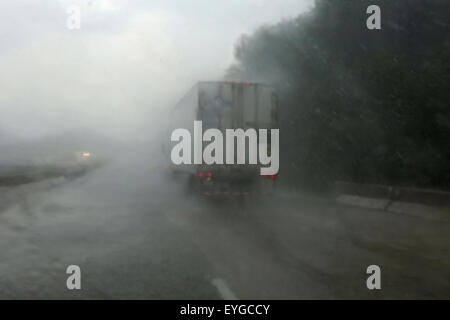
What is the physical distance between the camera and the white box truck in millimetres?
15578

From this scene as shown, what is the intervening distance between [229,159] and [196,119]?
1.55m

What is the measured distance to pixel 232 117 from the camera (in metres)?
15.7

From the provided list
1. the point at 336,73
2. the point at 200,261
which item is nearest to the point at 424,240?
the point at 200,261

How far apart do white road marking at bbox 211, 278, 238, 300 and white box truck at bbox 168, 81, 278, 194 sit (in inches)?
350

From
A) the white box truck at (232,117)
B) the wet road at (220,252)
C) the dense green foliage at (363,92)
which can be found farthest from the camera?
the dense green foliage at (363,92)

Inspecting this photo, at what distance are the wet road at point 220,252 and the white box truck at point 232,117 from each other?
0.75 metres

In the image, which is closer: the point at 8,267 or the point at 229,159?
the point at 8,267

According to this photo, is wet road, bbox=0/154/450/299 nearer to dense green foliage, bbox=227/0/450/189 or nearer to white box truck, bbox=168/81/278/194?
white box truck, bbox=168/81/278/194

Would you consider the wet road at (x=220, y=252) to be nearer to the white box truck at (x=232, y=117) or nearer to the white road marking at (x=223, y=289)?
the white road marking at (x=223, y=289)

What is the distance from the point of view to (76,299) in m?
6.00

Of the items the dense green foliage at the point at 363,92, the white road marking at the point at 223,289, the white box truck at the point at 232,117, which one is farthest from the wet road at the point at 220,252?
the dense green foliage at the point at 363,92

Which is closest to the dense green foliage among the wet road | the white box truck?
the wet road

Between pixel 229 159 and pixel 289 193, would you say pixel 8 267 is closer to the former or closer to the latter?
pixel 229 159

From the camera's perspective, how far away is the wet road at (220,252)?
21.0ft
